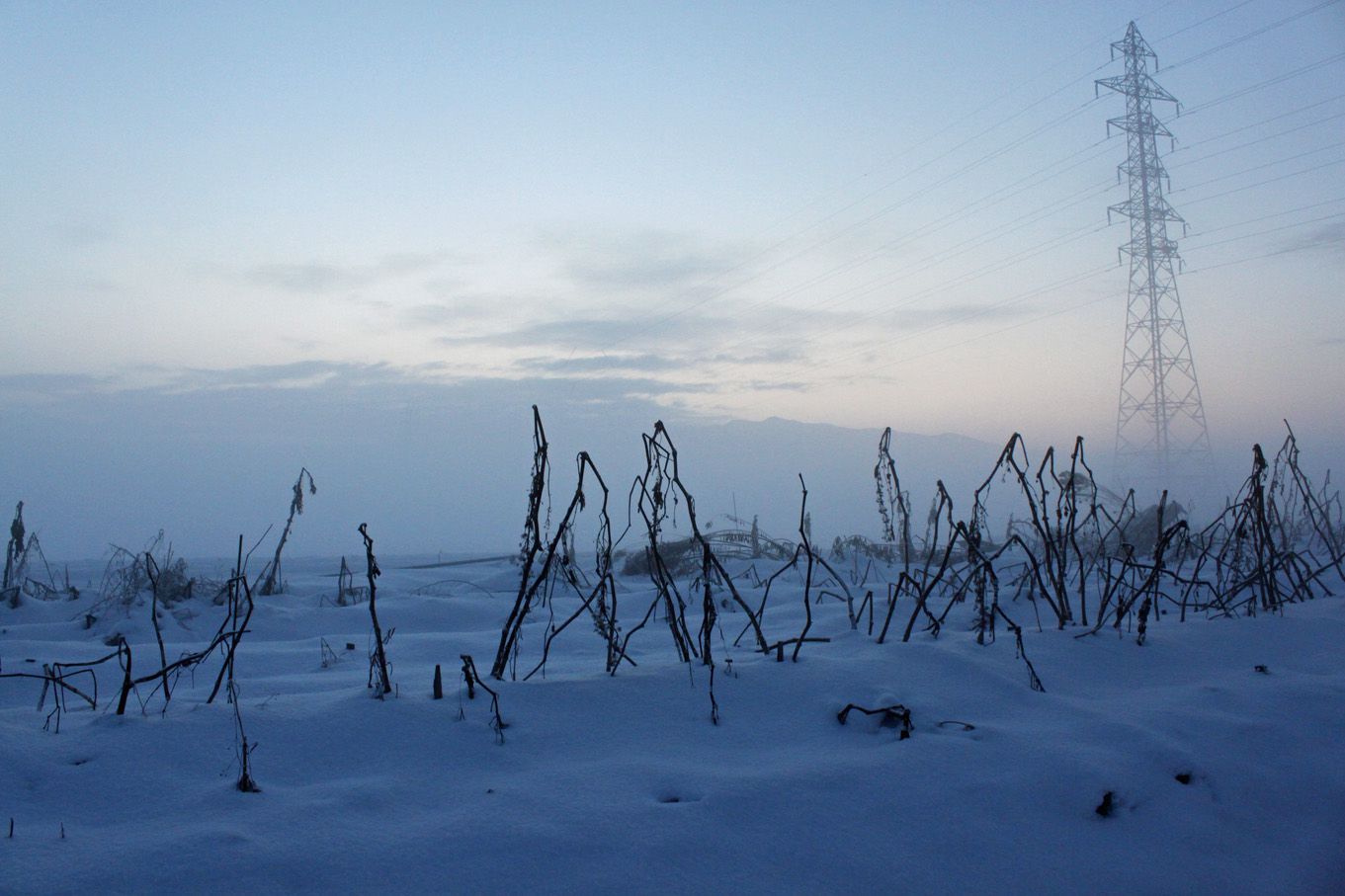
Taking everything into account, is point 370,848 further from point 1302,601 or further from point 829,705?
point 1302,601

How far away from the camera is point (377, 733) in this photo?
2078mm

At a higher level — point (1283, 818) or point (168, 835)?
point (168, 835)

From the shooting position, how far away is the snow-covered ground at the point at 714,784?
1547mm

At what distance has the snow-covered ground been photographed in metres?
1.55

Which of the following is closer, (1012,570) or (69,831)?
(69,831)

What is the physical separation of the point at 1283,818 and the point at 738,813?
4.08 ft

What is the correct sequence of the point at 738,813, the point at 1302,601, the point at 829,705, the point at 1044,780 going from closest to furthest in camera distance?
the point at 738,813 → the point at 1044,780 → the point at 829,705 → the point at 1302,601

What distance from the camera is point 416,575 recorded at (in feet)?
28.0

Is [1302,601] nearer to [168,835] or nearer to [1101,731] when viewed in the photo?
[1101,731]

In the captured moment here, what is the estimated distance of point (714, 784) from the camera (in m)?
1.83

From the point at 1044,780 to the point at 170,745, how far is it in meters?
1.97

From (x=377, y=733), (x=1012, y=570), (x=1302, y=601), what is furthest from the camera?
(x=1012, y=570)

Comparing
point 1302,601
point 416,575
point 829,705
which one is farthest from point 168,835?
point 416,575

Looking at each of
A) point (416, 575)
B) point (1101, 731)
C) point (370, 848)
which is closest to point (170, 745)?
point (370, 848)
